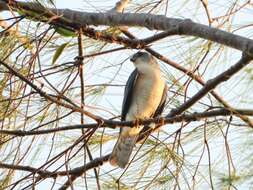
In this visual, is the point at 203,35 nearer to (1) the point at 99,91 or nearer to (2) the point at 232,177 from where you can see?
(2) the point at 232,177

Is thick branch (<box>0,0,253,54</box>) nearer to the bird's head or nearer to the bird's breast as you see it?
the bird's breast

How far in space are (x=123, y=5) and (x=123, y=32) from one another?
137mm

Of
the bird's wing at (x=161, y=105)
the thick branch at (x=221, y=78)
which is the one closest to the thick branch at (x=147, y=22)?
the thick branch at (x=221, y=78)

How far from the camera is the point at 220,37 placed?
177 cm

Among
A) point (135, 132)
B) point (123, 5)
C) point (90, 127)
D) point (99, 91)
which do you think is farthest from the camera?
point (135, 132)

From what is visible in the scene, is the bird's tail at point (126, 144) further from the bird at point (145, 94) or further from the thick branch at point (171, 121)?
the thick branch at point (171, 121)

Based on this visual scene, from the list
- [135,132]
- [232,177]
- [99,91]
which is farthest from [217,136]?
[135,132]

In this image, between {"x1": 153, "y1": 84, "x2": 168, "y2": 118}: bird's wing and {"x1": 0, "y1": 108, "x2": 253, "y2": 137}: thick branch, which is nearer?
{"x1": 0, "y1": 108, "x2": 253, "y2": 137}: thick branch

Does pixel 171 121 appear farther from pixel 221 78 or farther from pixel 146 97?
pixel 146 97

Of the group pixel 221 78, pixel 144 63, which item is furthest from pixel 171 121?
pixel 144 63

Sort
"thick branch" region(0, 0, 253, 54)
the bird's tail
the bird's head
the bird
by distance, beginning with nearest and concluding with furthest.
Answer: "thick branch" region(0, 0, 253, 54) → the bird's tail → the bird → the bird's head

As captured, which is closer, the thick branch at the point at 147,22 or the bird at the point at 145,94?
the thick branch at the point at 147,22

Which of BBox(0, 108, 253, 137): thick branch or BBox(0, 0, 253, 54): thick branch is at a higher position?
BBox(0, 0, 253, 54): thick branch

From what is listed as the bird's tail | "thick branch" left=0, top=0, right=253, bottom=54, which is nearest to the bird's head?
the bird's tail
